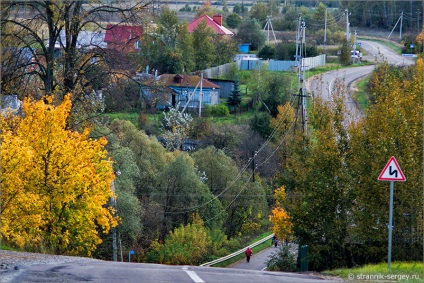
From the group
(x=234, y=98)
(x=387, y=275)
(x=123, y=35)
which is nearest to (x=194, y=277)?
(x=387, y=275)

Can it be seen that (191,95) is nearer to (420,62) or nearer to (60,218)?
(420,62)

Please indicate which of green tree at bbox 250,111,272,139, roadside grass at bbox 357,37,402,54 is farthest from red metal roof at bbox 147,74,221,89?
roadside grass at bbox 357,37,402,54

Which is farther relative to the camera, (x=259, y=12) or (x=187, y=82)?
(x=259, y=12)

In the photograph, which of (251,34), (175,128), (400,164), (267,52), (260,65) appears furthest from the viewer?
(251,34)

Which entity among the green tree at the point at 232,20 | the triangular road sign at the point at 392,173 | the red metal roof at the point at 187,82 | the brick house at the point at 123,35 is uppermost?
the green tree at the point at 232,20

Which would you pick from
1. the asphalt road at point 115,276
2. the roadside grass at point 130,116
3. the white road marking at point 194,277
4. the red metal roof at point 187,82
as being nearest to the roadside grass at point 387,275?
the asphalt road at point 115,276

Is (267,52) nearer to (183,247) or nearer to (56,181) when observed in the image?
(183,247)

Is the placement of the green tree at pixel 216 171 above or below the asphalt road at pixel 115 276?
below

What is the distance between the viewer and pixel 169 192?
142 feet

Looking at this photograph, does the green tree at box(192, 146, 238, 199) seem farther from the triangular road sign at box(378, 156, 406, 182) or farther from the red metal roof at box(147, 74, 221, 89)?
the triangular road sign at box(378, 156, 406, 182)

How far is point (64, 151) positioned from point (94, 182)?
49.2 inches

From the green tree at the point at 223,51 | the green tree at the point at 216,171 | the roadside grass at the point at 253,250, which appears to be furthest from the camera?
the green tree at the point at 223,51

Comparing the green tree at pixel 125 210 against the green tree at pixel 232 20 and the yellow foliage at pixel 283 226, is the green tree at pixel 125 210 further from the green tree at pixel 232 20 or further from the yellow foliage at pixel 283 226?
the green tree at pixel 232 20

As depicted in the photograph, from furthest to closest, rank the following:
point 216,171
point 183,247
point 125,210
→ point 216,171 → point 183,247 → point 125,210
